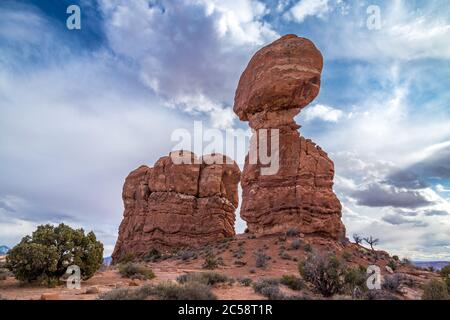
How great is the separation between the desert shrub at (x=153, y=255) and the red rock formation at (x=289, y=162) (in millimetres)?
11503

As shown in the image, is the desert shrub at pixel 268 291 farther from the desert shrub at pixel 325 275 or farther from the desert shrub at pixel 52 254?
the desert shrub at pixel 52 254

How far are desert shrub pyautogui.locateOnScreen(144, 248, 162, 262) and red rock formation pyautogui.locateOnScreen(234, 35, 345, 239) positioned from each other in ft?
37.7

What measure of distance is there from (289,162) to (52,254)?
21.7 meters

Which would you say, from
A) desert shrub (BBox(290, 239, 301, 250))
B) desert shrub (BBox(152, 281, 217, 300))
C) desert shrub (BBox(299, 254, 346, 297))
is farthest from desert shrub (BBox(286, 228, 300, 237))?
desert shrub (BBox(152, 281, 217, 300))

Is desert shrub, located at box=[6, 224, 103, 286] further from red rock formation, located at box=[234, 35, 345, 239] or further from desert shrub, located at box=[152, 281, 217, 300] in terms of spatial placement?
red rock formation, located at box=[234, 35, 345, 239]

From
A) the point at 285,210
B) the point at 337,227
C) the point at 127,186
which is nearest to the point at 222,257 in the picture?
the point at 285,210

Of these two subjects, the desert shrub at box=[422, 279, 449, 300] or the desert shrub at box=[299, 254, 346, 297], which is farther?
the desert shrub at box=[299, 254, 346, 297]

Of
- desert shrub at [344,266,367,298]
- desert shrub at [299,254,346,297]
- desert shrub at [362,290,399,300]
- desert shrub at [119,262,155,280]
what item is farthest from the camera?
desert shrub at [119,262,155,280]

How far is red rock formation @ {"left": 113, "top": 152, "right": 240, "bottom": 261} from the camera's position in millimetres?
39344

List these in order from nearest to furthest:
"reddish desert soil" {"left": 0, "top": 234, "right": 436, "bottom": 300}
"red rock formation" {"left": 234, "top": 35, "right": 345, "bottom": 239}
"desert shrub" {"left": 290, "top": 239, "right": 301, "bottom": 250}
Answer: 1. "reddish desert soil" {"left": 0, "top": 234, "right": 436, "bottom": 300}
2. "desert shrub" {"left": 290, "top": 239, "right": 301, "bottom": 250}
3. "red rock formation" {"left": 234, "top": 35, "right": 345, "bottom": 239}

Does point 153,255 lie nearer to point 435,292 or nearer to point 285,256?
point 285,256

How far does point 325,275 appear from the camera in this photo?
11719 millimetres

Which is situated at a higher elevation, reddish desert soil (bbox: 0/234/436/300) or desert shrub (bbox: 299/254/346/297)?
desert shrub (bbox: 299/254/346/297)
